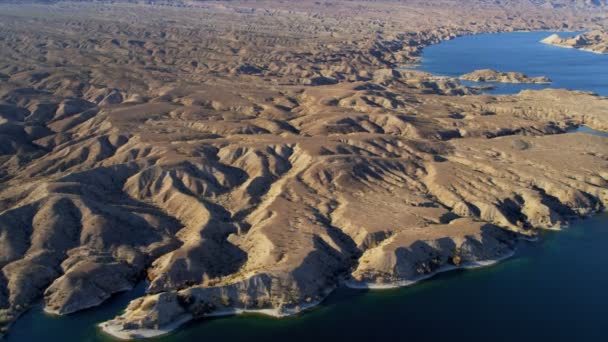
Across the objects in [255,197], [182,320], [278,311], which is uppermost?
[255,197]

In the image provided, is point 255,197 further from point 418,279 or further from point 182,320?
point 418,279

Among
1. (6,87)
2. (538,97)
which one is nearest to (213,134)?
(6,87)

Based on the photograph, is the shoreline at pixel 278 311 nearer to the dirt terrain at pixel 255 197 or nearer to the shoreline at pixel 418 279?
the shoreline at pixel 418 279

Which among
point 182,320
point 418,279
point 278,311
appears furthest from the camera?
point 418,279

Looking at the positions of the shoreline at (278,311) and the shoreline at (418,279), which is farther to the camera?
the shoreline at (418,279)

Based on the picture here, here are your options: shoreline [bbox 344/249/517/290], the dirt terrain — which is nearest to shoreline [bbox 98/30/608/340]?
shoreline [bbox 344/249/517/290]

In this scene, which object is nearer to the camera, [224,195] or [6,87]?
[224,195]

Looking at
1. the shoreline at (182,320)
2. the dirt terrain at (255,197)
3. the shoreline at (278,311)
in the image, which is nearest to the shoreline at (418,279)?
the shoreline at (278,311)

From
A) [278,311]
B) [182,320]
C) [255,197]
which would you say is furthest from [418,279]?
[255,197]

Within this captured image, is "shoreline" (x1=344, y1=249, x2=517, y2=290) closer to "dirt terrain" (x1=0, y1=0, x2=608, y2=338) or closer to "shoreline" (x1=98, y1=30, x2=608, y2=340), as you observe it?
"shoreline" (x1=98, y1=30, x2=608, y2=340)

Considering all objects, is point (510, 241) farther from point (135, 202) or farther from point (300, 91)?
point (300, 91)

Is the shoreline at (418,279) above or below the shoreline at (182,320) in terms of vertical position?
above
